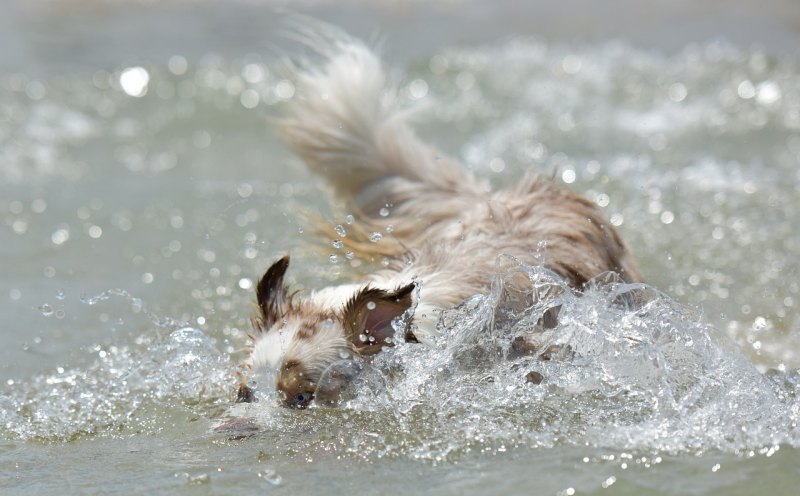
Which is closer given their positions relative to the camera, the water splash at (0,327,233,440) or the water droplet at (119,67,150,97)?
the water splash at (0,327,233,440)

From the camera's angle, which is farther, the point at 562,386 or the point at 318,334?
the point at 562,386

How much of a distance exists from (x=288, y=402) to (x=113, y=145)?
547cm

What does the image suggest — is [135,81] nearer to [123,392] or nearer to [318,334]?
[123,392]

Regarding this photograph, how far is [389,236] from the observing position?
552 centimetres

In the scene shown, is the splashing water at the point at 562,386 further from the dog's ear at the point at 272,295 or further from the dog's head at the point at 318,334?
the dog's ear at the point at 272,295

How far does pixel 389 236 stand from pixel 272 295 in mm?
1244

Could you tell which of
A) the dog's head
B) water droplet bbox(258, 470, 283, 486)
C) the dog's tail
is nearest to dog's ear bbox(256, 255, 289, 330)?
the dog's head

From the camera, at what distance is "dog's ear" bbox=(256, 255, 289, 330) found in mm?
4363

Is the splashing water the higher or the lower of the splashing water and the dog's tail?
the lower

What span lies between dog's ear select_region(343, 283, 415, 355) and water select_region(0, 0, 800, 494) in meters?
0.09

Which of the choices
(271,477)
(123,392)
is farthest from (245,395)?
(123,392)

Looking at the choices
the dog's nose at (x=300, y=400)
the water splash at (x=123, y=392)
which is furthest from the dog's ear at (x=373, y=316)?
the water splash at (x=123, y=392)

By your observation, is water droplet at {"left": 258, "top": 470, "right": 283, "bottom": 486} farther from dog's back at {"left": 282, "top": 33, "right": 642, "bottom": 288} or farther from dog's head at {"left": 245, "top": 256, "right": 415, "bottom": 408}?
dog's back at {"left": 282, "top": 33, "right": 642, "bottom": 288}

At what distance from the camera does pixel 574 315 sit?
178 inches
